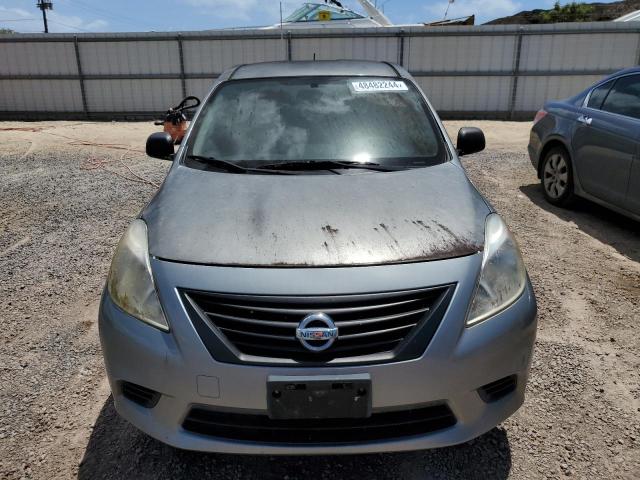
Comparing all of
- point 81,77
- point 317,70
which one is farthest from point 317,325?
point 81,77

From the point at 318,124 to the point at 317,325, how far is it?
1.56m

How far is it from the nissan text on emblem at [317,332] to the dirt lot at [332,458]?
28.4 inches

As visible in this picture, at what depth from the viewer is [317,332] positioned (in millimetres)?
1721

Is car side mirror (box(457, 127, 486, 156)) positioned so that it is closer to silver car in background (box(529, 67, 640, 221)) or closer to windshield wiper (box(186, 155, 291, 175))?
windshield wiper (box(186, 155, 291, 175))

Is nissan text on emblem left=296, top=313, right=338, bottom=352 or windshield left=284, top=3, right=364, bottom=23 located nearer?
nissan text on emblem left=296, top=313, right=338, bottom=352

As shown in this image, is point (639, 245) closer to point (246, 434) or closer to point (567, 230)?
point (567, 230)

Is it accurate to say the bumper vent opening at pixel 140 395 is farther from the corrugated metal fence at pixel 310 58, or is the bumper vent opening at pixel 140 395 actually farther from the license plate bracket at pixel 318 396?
the corrugated metal fence at pixel 310 58

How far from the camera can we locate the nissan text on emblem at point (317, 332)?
1721 mm

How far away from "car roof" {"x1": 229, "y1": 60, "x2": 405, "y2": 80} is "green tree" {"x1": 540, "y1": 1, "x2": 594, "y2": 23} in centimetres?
4568

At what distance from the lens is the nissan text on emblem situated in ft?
5.65

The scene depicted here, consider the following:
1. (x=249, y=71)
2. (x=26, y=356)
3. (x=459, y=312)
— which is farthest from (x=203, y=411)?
(x=249, y=71)

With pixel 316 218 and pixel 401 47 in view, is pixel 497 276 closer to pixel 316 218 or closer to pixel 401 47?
pixel 316 218

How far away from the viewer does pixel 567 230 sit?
17.0ft

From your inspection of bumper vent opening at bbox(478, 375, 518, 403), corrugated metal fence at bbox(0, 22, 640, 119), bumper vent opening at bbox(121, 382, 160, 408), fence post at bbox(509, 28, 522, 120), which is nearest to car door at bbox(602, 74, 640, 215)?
bumper vent opening at bbox(478, 375, 518, 403)
